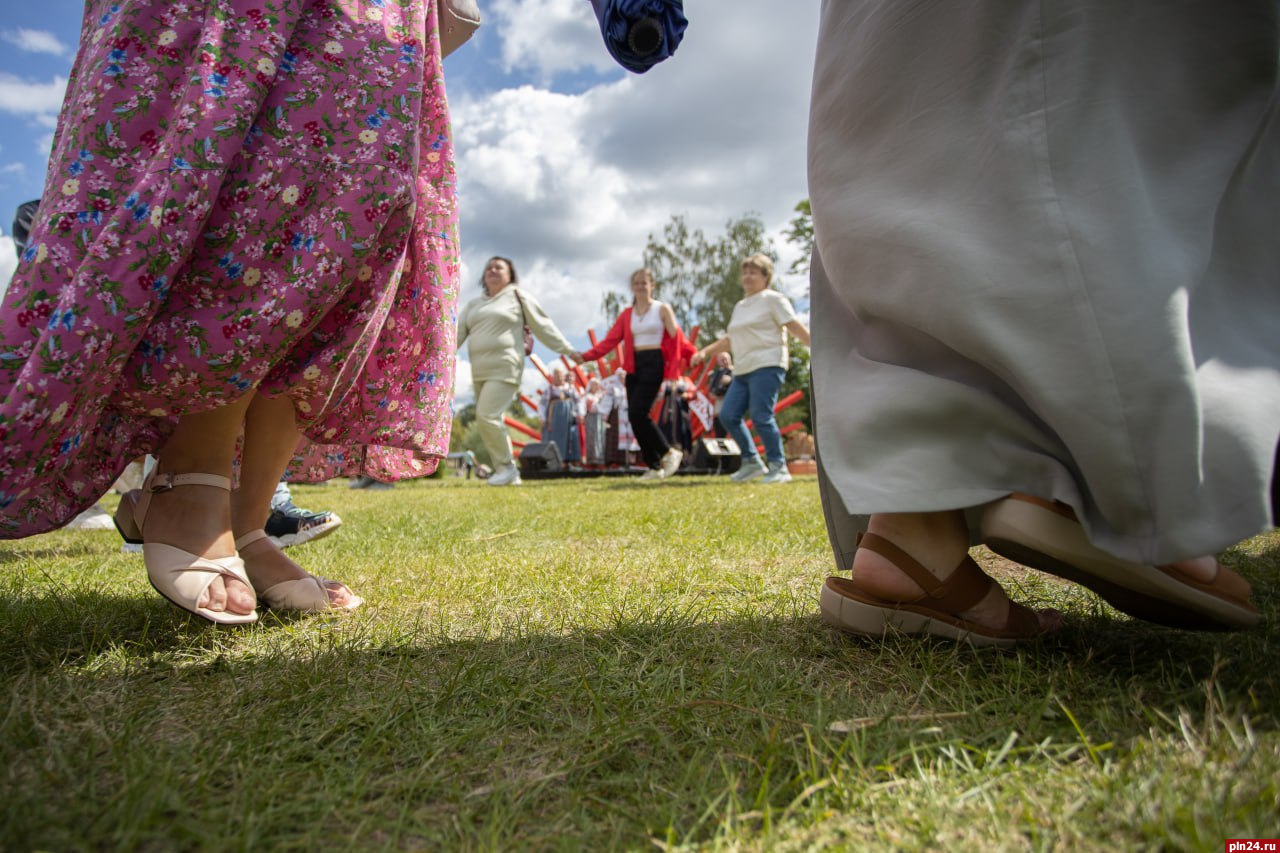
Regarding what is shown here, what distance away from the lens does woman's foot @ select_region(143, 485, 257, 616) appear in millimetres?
1280

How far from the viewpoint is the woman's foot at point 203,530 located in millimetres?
1280

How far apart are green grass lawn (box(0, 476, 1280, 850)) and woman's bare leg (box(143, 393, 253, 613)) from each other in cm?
10

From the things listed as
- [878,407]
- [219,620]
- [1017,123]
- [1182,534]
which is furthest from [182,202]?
[1182,534]

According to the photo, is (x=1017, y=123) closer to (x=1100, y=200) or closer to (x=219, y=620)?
(x=1100, y=200)

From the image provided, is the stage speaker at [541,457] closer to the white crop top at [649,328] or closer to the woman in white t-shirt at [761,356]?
the white crop top at [649,328]

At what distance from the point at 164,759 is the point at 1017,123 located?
136 centimetres

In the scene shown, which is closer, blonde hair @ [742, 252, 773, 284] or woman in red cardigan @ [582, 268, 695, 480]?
blonde hair @ [742, 252, 773, 284]

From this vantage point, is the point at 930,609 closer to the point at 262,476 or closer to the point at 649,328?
the point at 262,476

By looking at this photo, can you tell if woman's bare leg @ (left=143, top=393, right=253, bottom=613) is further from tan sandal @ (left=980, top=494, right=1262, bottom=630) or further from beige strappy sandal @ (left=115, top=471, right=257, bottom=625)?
tan sandal @ (left=980, top=494, right=1262, bottom=630)

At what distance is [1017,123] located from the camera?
1068 mm

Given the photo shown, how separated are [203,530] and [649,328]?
21.3ft

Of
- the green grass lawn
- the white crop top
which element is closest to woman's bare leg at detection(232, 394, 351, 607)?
the green grass lawn

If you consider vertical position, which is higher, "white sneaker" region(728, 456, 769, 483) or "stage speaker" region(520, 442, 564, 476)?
"white sneaker" region(728, 456, 769, 483)

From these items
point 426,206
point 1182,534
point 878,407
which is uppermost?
point 426,206
